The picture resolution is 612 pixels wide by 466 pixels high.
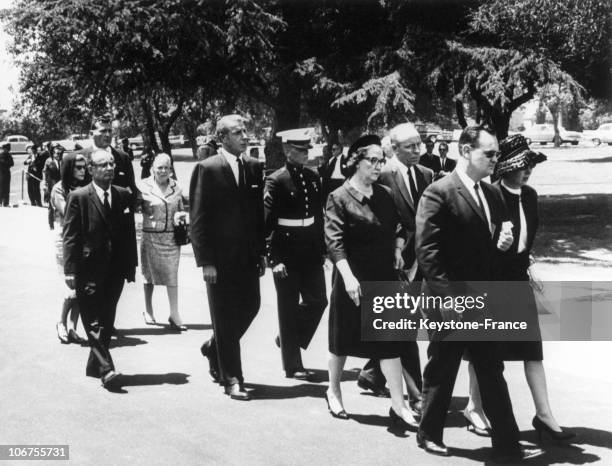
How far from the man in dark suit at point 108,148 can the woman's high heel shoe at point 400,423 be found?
334 cm

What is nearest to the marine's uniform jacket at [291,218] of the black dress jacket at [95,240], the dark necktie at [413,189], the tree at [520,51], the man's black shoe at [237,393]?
the dark necktie at [413,189]

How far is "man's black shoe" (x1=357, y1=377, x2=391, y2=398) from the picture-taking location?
6.51 m

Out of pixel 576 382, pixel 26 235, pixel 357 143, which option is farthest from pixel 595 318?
pixel 26 235

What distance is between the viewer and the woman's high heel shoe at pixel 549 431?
5.32m

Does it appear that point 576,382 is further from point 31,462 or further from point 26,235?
point 26,235

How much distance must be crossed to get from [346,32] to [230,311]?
458 inches

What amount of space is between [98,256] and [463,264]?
9.97 ft

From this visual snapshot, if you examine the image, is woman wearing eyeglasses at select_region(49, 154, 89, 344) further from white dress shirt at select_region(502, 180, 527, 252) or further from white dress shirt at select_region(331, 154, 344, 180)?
white dress shirt at select_region(502, 180, 527, 252)

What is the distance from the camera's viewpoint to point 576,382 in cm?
678

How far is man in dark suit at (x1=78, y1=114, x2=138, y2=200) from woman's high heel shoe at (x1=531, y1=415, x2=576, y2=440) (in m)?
4.12

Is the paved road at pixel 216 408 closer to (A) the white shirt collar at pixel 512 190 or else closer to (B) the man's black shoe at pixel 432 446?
(B) the man's black shoe at pixel 432 446

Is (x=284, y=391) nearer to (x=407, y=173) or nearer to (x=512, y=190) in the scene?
(x=407, y=173)

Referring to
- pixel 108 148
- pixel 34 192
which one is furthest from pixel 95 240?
pixel 34 192

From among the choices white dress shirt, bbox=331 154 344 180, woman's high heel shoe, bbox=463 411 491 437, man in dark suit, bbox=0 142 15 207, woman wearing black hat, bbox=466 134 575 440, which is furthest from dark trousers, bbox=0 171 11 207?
woman wearing black hat, bbox=466 134 575 440
